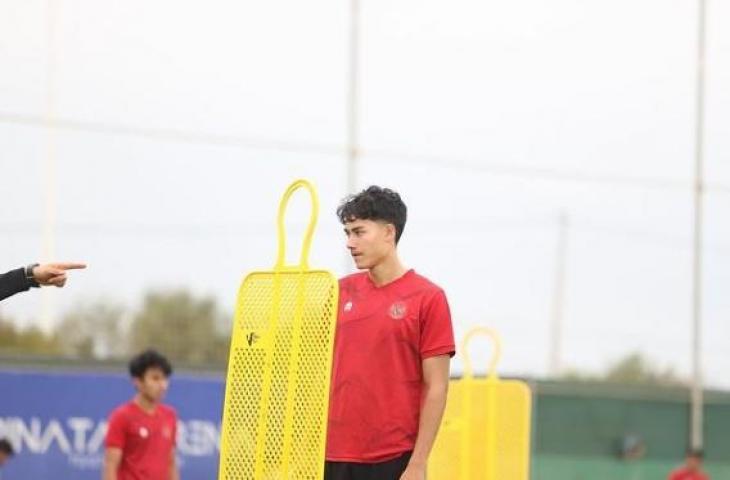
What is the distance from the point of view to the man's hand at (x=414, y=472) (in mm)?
6312

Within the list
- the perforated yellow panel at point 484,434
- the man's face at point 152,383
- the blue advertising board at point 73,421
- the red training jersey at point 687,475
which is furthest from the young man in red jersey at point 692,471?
the perforated yellow panel at point 484,434

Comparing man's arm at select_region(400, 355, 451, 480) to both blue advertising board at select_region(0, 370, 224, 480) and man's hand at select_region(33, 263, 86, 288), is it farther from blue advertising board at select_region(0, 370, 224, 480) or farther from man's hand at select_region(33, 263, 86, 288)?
blue advertising board at select_region(0, 370, 224, 480)

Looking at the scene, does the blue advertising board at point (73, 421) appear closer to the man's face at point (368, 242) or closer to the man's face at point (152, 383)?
the man's face at point (152, 383)

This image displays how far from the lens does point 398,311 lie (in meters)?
6.46

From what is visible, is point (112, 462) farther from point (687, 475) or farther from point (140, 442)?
point (687, 475)

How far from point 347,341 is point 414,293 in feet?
0.99

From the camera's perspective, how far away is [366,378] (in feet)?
21.2

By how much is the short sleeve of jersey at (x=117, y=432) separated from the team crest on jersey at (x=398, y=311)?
3928mm

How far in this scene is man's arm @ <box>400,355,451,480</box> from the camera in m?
6.33

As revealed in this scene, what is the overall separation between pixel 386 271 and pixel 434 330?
29 cm

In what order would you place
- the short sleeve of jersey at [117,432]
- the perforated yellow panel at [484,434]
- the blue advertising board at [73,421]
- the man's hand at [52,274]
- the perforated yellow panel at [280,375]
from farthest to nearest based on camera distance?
1. the blue advertising board at [73,421]
2. the short sleeve of jersey at [117,432]
3. the perforated yellow panel at [484,434]
4. the perforated yellow panel at [280,375]
5. the man's hand at [52,274]

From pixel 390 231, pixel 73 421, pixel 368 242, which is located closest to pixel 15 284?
pixel 368 242

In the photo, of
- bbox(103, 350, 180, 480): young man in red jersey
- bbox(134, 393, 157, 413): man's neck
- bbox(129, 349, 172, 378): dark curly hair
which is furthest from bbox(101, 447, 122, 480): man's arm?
bbox(129, 349, 172, 378): dark curly hair

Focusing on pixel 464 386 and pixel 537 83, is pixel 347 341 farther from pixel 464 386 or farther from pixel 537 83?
pixel 537 83
